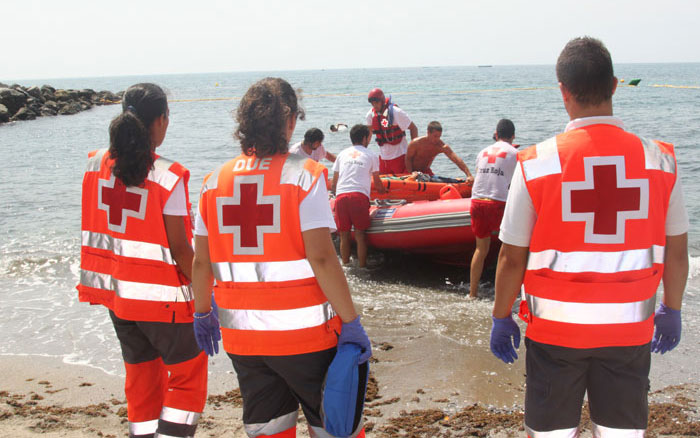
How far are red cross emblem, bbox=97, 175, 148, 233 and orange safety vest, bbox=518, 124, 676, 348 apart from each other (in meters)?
1.42

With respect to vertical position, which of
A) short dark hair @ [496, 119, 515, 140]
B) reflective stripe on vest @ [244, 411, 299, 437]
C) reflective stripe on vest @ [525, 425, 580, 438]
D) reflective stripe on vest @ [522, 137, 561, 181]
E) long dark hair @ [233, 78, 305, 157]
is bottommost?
reflective stripe on vest @ [244, 411, 299, 437]

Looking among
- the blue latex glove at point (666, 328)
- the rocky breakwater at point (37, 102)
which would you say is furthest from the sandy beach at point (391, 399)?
the rocky breakwater at point (37, 102)

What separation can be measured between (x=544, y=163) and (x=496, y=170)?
10.8ft

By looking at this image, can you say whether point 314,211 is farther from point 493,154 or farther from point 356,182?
Result: point 356,182

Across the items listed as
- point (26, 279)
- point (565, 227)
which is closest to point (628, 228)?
Result: point (565, 227)

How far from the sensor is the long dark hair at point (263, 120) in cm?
210

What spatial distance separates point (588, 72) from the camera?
203 centimetres

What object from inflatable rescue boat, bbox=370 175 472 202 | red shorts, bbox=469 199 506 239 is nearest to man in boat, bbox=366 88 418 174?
inflatable rescue boat, bbox=370 175 472 202

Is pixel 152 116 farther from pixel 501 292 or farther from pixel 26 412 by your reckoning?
pixel 26 412

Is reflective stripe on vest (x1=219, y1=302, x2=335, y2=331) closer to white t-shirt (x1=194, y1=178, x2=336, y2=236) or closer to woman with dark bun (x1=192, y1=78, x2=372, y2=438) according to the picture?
woman with dark bun (x1=192, y1=78, x2=372, y2=438)

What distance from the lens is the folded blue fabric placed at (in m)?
2.03

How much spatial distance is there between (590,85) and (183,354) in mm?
1774

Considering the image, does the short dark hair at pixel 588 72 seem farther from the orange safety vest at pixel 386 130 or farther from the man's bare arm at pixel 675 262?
the orange safety vest at pixel 386 130

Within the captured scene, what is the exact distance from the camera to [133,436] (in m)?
2.59
